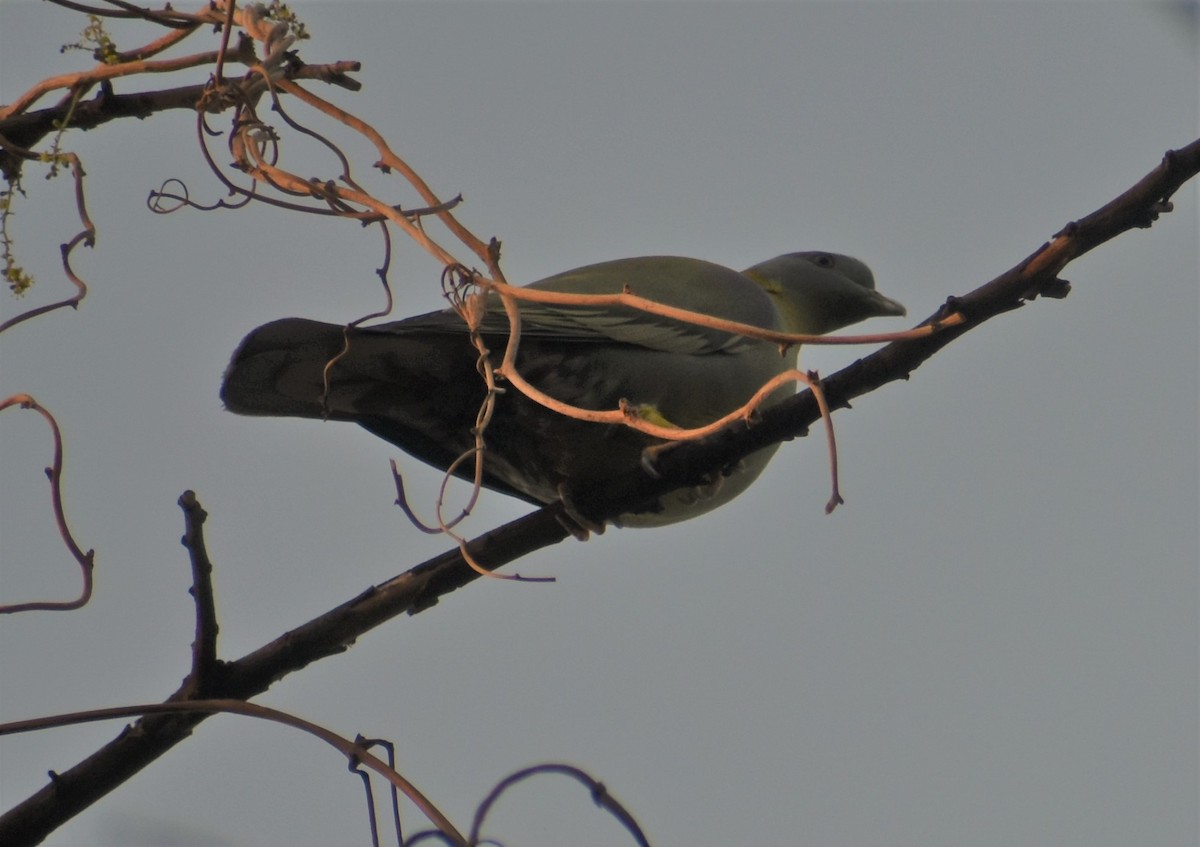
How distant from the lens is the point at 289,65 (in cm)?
214

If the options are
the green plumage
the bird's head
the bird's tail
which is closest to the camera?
the bird's tail

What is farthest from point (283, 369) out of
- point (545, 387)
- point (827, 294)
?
point (827, 294)

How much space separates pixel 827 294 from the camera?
4.89 metres

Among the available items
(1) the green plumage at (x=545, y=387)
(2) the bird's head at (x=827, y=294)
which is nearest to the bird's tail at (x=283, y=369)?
(1) the green plumage at (x=545, y=387)

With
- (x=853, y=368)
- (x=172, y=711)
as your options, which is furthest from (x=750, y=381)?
(x=172, y=711)

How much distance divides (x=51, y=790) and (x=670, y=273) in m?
2.39

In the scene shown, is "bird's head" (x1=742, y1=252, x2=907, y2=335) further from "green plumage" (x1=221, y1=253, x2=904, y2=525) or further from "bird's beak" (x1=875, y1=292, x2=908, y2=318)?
"green plumage" (x1=221, y1=253, x2=904, y2=525)

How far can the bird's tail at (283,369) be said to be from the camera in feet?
9.61

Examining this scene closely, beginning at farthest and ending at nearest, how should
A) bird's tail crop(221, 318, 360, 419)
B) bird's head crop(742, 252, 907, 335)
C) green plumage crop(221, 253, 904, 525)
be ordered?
bird's head crop(742, 252, 907, 335)
green plumage crop(221, 253, 904, 525)
bird's tail crop(221, 318, 360, 419)

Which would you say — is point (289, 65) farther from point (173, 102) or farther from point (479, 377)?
point (479, 377)

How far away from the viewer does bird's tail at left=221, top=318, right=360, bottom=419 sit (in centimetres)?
293

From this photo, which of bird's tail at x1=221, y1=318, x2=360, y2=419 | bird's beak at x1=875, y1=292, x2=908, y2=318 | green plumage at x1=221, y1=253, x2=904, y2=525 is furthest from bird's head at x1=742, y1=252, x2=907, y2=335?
bird's tail at x1=221, y1=318, x2=360, y2=419

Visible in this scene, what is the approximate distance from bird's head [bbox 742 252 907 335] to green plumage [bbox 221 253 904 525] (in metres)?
1.17

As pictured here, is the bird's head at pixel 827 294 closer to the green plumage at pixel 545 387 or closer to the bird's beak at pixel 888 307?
the bird's beak at pixel 888 307
